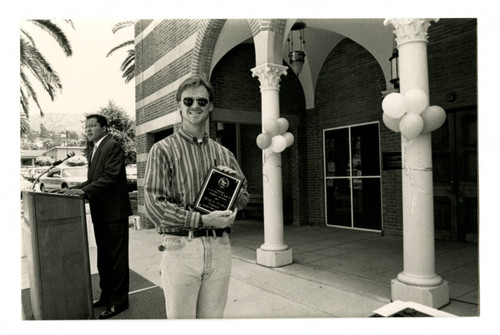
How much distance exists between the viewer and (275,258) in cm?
553

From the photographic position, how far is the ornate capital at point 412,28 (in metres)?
3.69

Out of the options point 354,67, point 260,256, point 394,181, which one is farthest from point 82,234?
point 354,67

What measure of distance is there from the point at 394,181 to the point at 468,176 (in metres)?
1.42

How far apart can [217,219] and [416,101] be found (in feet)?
8.62

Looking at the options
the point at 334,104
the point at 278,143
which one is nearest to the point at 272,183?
the point at 278,143

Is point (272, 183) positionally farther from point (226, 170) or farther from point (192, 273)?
point (192, 273)

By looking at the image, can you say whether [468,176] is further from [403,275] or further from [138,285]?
[138,285]

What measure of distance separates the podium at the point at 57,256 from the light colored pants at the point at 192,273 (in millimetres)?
1437

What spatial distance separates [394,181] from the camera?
303 inches

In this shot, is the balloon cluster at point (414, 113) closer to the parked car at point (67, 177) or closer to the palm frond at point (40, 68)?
the palm frond at point (40, 68)

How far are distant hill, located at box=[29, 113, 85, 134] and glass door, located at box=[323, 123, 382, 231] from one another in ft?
20.7

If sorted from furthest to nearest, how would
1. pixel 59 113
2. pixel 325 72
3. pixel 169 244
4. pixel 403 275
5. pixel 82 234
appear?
1. pixel 325 72
2. pixel 59 113
3. pixel 403 275
4. pixel 82 234
5. pixel 169 244

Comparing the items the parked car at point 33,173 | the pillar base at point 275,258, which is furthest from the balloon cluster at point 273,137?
the parked car at point 33,173

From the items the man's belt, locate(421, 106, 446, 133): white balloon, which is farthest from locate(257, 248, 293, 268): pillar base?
the man's belt
